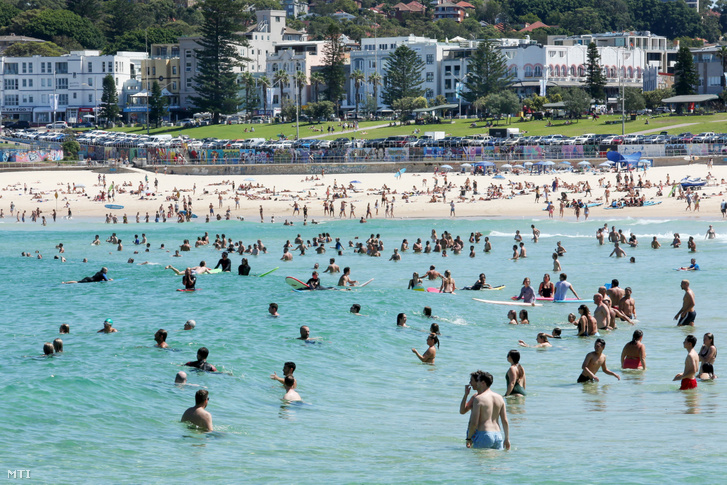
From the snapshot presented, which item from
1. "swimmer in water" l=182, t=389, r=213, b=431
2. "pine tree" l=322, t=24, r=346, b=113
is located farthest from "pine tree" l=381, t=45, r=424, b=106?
"swimmer in water" l=182, t=389, r=213, b=431

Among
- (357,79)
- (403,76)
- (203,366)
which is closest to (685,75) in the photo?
(403,76)

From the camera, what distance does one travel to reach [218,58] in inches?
3937

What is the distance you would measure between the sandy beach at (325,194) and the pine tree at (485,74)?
33.7 meters

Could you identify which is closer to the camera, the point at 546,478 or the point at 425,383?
the point at 546,478

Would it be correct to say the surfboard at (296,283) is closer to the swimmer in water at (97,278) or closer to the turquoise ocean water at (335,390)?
the turquoise ocean water at (335,390)

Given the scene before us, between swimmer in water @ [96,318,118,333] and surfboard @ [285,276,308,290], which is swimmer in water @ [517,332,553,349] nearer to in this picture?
swimmer in water @ [96,318,118,333]

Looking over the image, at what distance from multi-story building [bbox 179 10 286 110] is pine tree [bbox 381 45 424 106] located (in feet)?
70.3

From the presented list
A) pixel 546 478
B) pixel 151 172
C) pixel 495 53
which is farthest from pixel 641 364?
pixel 495 53

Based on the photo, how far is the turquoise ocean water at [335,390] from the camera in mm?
10945

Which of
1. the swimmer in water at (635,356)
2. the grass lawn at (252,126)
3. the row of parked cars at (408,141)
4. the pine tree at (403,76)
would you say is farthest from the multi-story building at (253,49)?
the swimmer in water at (635,356)

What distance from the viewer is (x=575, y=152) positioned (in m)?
64.1

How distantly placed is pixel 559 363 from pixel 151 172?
5574cm

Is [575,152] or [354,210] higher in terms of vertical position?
[575,152]

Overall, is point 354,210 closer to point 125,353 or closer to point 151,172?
point 151,172
